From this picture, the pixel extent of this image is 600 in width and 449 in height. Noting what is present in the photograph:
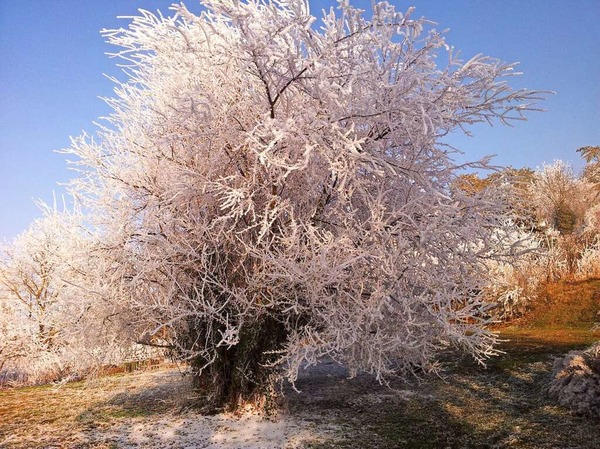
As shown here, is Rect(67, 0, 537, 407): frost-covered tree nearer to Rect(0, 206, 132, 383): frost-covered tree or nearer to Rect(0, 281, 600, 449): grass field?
Rect(0, 281, 600, 449): grass field

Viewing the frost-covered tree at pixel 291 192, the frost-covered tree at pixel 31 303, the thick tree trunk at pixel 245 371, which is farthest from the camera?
the frost-covered tree at pixel 31 303

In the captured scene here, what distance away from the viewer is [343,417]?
5840mm

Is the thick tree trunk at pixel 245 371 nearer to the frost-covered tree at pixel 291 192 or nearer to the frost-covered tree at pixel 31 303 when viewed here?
the frost-covered tree at pixel 291 192

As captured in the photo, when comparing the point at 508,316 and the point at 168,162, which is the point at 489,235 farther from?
the point at 508,316

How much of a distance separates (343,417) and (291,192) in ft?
8.98

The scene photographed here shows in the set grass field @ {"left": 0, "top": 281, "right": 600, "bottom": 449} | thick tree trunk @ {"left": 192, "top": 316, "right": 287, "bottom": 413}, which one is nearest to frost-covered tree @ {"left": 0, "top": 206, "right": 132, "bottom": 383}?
grass field @ {"left": 0, "top": 281, "right": 600, "bottom": 449}

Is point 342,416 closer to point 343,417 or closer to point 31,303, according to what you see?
point 343,417

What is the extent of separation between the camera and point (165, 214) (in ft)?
18.1

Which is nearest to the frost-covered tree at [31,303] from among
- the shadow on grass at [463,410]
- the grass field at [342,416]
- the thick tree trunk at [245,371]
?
the grass field at [342,416]

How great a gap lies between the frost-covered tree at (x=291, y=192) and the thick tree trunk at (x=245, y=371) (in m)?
0.02

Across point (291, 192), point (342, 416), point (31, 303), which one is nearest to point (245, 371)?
point (342, 416)

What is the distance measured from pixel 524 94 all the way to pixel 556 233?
1634 centimetres

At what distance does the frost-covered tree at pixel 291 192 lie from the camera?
4.53m

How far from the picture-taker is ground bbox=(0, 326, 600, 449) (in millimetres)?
5004
